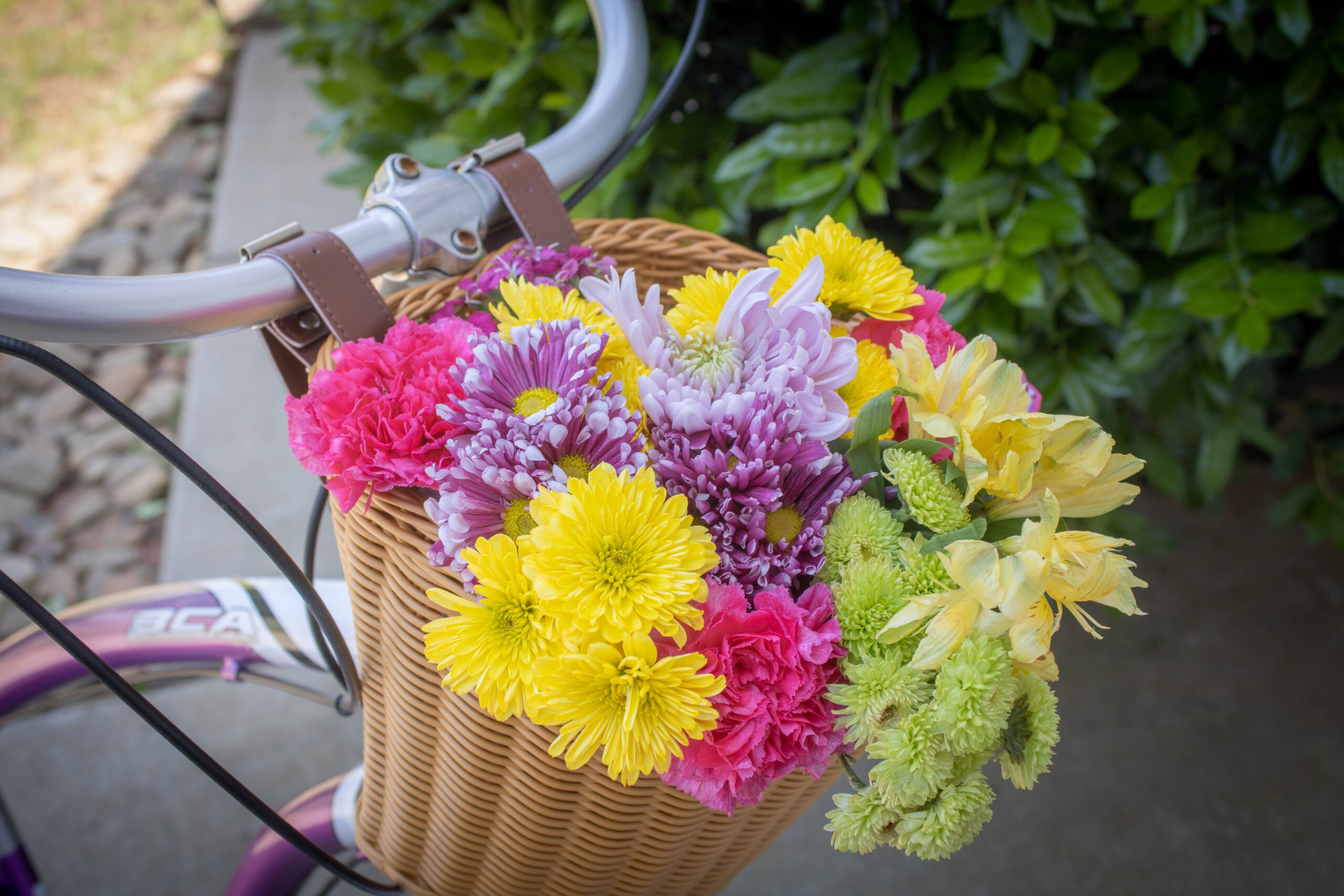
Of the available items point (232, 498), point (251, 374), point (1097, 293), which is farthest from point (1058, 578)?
point (251, 374)

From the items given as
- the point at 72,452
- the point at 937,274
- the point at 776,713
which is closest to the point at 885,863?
A: the point at 937,274

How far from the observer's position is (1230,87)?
1206 mm

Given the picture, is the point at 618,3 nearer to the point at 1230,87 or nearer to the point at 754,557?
the point at 754,557

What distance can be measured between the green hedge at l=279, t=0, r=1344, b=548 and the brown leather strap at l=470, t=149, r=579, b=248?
61 centimetres

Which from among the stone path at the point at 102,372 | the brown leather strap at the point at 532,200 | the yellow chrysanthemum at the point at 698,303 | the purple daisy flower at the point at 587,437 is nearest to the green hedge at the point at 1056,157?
the brown leather strap at the point at 532,200

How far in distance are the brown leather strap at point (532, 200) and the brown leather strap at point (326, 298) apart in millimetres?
127

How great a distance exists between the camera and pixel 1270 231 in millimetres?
1190

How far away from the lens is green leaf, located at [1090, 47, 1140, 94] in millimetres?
1121

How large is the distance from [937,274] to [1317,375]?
1032 millimetres

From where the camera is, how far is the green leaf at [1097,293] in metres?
1.22

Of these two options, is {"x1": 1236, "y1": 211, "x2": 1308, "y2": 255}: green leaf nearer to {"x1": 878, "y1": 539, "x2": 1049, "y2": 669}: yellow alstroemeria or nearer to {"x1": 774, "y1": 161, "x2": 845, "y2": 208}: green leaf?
{"x1": 774, "y1": 161, "x2": 845, "y2": 208}: green leaf

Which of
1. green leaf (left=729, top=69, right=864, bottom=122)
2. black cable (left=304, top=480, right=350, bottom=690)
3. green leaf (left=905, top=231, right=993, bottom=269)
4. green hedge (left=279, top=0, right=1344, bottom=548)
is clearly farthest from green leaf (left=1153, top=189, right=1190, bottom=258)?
black cable (left=304, top=480, right=350, bottom=690)

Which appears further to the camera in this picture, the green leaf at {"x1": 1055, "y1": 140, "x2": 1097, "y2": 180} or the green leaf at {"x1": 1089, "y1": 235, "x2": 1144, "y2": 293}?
the green leaf at {"x1": 1089, "y1": 235, "x2": 1144, "y2": 293}

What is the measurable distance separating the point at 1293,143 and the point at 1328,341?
313 millimetres
